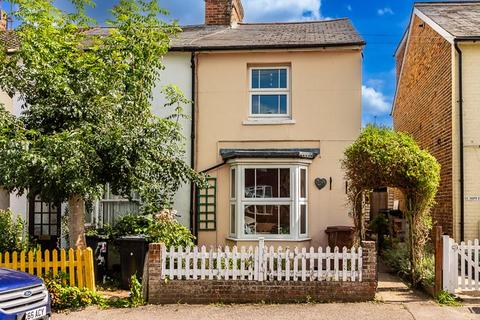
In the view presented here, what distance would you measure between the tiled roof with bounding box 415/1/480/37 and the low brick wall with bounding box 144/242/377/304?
23.1 feet

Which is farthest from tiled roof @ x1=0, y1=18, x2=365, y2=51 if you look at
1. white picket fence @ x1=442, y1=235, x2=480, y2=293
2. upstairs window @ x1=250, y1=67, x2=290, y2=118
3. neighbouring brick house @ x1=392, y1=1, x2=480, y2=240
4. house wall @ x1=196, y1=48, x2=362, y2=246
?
white picket fence @ x1=442, y1=235, x2=480, y2=293

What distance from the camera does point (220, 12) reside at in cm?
1566

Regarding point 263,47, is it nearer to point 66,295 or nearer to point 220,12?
point 220,12

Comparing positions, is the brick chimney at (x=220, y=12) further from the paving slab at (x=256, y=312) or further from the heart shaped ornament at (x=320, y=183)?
the paving slab at (x=256, y=312)

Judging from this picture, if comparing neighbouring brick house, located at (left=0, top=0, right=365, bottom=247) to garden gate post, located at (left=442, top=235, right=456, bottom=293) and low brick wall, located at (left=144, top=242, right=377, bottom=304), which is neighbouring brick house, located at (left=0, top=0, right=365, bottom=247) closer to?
low brick wall, located at (left=144, top=242, right=377, bottom=304)

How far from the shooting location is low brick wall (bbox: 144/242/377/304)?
8789 mm

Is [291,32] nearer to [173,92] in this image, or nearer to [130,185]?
[173,92]

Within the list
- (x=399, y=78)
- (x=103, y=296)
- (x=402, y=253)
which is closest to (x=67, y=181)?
(x=103, y=296)

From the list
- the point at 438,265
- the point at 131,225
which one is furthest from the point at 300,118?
the point at 438,265

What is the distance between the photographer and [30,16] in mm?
10039

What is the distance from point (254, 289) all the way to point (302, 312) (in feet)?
3.30

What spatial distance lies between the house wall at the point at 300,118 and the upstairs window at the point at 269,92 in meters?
0.19

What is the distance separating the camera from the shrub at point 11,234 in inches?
461

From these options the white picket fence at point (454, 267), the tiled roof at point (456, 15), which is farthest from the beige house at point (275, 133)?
the white picket fence at point (454, 267)
